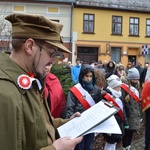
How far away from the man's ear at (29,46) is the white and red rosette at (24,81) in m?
0.16

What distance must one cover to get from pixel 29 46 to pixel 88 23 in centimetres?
2430

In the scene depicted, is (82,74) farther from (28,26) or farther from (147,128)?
(28,26)

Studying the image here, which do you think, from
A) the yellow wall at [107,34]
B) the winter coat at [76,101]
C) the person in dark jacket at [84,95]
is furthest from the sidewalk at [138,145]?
the yellow wall at [107,34]

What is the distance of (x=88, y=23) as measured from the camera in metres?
25.4

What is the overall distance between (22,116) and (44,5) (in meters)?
24.3

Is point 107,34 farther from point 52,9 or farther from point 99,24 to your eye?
point 52,9

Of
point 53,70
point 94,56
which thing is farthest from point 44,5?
point 53,70

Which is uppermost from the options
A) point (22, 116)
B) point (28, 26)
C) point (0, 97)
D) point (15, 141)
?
point (28, 26)

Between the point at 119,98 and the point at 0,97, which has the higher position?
the point at 0,97

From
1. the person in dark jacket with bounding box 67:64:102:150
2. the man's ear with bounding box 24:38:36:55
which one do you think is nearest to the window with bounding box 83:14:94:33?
the person in dark jacket with bounding box 67:64:102:150

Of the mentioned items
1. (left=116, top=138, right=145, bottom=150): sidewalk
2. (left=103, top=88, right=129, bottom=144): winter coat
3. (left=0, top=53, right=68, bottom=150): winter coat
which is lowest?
(left=116, top=138, right=145, bottom=150): sidewalk

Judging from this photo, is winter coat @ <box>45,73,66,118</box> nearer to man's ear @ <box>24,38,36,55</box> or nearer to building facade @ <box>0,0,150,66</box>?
man's ear @ <box>24,38,36,55</box>

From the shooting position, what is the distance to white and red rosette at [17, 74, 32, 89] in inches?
58.1

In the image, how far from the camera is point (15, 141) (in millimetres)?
1348
